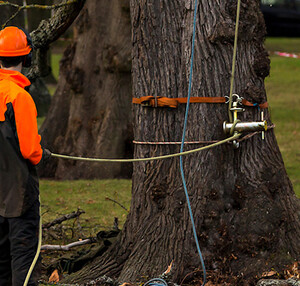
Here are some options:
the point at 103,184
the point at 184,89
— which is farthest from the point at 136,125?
the point at 103,184

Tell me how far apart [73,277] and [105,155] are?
5.04m

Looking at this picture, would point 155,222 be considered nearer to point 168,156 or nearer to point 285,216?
point 168,156

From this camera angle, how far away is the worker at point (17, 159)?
12.7 feet

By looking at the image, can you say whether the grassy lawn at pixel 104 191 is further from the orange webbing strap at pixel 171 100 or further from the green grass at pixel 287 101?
the orange webbing strap at pixel 171 100

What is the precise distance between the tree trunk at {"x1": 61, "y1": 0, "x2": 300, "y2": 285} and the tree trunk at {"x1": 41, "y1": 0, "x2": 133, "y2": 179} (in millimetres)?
5160

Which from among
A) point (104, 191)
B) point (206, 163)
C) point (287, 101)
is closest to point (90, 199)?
point (104, 191)

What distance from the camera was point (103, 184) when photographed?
9.40 meters

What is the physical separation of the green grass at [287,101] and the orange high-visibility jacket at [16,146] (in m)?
2.12

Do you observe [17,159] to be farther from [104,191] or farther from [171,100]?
[104,191]

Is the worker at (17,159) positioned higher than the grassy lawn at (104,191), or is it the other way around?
the worker at (17,159)

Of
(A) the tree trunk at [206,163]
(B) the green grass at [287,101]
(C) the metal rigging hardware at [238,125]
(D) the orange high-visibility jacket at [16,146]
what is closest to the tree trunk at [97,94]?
(B) the green grass at [287,101]

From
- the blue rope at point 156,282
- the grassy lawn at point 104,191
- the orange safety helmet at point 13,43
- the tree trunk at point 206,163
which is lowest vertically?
the grassy lawn at point 104,191

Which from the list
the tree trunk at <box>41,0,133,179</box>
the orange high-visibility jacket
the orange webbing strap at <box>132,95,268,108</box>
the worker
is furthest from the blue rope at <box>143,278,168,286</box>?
the tree trunk at <box>41,0,133,179</box>

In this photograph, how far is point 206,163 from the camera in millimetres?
4582
